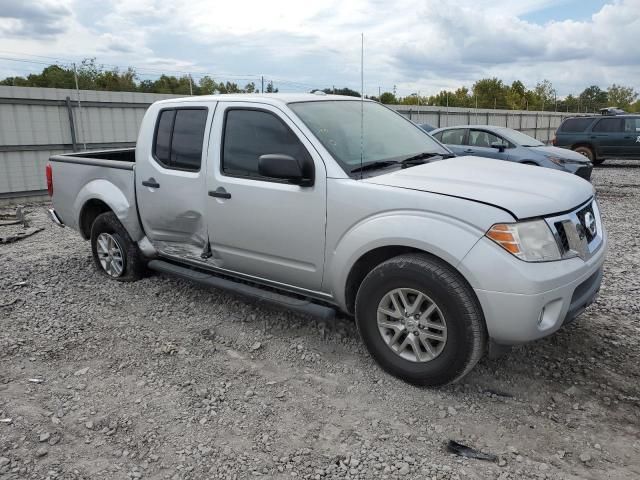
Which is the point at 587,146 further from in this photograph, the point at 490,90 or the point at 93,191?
the point at 490,90

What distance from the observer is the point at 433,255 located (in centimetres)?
318

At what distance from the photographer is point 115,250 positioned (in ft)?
17.7

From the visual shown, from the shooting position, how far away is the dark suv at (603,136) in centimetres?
1560

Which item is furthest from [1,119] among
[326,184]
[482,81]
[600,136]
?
[482,81]

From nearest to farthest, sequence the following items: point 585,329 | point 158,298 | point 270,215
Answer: point 270,215
point 585,329
point 158,298

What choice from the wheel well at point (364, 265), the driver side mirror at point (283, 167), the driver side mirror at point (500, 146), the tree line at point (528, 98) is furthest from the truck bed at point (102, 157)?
the tree line at point (528, 98)

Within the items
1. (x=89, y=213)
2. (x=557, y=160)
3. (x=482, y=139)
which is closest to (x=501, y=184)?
(x=89, y=213)

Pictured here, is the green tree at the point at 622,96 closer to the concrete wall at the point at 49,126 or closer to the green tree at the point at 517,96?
the green tree at the point at 517,96

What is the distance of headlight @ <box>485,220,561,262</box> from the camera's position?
288cm

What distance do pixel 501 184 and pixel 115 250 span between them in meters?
3.88

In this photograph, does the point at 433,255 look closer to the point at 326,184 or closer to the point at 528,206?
the point at 528,206

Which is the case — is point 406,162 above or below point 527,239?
above

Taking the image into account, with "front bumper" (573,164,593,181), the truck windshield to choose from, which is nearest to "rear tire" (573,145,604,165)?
"front bumper" (573,164,593,181)

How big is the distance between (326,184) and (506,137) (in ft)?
28.7
